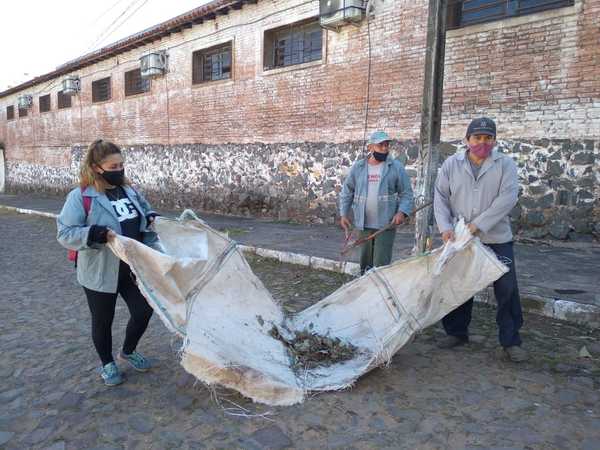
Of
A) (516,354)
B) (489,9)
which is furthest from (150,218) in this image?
(489,9)

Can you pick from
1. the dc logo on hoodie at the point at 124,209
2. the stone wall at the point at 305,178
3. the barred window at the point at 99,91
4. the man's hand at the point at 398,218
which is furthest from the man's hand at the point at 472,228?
the barred window at the point at 99,91

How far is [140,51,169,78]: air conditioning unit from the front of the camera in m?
15.1

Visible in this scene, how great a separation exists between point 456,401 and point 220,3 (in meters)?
12.3

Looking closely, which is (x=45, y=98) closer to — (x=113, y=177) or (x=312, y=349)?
(x=113, y=177)

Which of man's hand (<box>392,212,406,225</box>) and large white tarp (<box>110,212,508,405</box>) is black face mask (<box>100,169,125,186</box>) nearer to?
large white tarp (<box>110,212,508,405</box>)

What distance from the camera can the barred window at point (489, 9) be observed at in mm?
7691

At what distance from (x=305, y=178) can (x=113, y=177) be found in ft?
27.2

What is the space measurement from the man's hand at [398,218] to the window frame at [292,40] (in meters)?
7.22

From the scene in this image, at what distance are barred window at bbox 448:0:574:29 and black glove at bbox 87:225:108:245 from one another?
747 centimetres

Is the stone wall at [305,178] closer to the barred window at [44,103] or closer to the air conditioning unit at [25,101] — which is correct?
the barred window at [44,103]

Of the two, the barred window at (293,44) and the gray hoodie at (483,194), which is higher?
the barred window at (293,44)

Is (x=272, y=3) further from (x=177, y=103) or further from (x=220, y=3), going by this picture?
(x=177, y=103)

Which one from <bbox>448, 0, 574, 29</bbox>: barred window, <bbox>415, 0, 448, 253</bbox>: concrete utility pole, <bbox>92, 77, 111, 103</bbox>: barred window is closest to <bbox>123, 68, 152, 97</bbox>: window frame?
<bbox>92, 77, 111, 103</bbox>: barred window

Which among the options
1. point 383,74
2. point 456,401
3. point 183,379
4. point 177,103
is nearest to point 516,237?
point 383,74
